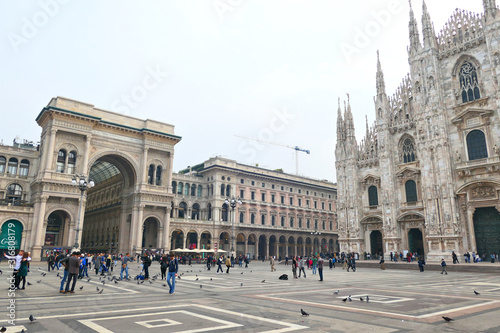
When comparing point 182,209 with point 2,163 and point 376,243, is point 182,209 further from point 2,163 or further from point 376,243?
point 376,243

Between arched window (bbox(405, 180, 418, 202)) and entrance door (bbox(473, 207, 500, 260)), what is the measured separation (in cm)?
668

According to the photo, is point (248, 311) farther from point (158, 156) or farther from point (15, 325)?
point (158, 156)

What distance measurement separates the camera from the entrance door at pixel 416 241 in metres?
40.4

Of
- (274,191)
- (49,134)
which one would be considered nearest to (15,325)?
(49,134)

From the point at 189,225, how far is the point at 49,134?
25.6 meters

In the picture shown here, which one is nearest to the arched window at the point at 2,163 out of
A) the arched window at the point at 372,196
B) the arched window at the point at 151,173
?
the arched window at the point at 151,173

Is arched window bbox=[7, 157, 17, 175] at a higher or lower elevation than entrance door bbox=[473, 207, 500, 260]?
higher

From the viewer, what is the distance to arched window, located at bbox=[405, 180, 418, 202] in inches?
1609

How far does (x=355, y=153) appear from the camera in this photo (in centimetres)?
4803

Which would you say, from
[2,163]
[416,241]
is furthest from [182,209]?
[416,241]

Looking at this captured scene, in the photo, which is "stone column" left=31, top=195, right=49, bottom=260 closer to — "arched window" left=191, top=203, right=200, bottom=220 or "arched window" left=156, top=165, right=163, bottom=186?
"arched window" left=156, top=165, right=163, bottom=186

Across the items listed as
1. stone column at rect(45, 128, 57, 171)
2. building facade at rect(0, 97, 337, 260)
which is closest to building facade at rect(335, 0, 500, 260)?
building facade at rect(0, 97, 337, 260)

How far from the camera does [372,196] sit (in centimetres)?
4594

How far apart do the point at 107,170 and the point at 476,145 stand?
54492mm
